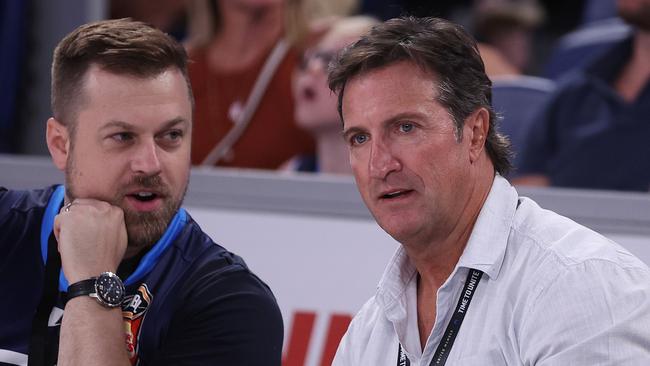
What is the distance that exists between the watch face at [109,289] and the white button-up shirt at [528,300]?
52 cm

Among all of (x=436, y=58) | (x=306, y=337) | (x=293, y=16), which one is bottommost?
(x=306, y=337)

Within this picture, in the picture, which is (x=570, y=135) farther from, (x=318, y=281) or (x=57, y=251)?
(x=57, y=251)

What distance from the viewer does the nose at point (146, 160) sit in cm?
236

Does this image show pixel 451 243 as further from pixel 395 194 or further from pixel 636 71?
pixel 636 71

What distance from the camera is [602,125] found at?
150 inches

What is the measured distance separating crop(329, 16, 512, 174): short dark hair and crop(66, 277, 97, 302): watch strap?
66 cm

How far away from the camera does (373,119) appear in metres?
2.14

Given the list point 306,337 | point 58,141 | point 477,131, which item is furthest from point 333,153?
point 477,131

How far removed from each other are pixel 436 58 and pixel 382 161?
23cm

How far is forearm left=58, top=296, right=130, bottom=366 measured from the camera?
2.21 m

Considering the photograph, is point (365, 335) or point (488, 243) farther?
point (365, 335)

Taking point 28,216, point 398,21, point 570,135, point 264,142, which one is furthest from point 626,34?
point 28,216

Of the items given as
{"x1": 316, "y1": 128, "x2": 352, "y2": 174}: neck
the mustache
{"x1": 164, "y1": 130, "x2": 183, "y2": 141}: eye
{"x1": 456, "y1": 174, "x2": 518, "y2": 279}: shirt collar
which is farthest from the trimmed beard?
{"x1": 316, "y1": 128, "x2": 352, "y2": 174}: neck

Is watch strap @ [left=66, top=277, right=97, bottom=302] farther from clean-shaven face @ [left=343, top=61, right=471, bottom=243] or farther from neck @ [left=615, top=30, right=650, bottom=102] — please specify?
neck @ [left=615, top=30, right=650, bottom=102]
